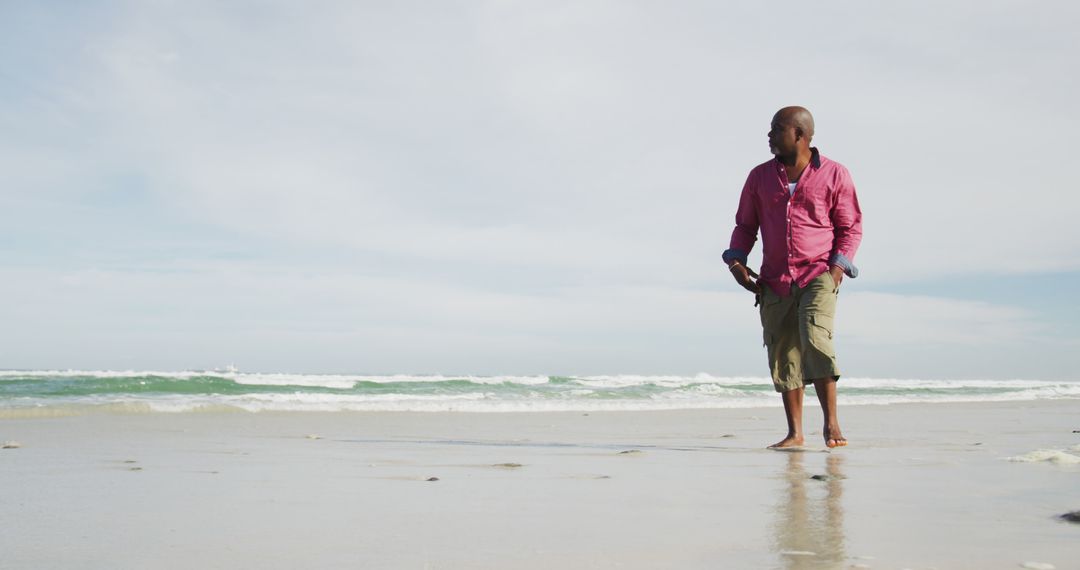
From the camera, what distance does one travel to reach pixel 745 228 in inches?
194

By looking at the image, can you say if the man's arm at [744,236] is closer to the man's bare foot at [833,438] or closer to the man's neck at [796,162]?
the man's neck at [796,162]

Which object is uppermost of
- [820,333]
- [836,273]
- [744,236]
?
[744,236]

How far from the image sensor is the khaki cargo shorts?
447 cm

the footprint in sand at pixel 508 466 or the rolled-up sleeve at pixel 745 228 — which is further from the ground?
the rolled-up sleeve at pixel 745 228

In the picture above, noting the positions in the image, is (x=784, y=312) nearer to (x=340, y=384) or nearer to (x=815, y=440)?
(x=815, y=440)

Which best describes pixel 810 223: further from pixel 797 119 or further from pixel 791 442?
pixel 791 442

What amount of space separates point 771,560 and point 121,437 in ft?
15.0

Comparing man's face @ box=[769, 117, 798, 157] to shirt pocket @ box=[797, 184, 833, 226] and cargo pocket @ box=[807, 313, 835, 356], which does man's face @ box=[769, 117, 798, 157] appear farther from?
cargo pocket @ box=[807, 313, 835, 356]

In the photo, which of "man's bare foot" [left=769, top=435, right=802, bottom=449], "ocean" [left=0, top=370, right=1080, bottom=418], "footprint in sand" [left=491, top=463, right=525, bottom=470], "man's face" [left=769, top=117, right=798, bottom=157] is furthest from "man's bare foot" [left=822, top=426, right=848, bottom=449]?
"ocean" [left=0, top=370, right=1080, bottom=418]

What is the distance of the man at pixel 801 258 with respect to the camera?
177 inches

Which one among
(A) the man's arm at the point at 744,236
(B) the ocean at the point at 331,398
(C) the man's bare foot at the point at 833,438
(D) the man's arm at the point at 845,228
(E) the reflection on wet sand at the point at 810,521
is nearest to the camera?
(E) the reflection on wet sand at the point at 810,521

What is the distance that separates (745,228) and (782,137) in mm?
570

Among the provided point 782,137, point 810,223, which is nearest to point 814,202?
point 810,223

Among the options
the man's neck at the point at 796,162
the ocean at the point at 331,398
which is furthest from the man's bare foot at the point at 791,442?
the ocean at the point at 331,398
